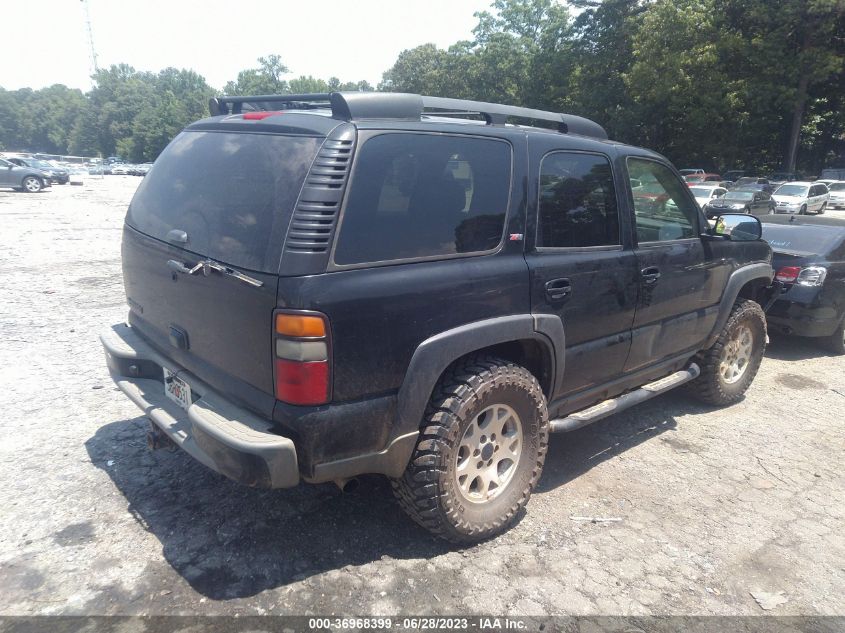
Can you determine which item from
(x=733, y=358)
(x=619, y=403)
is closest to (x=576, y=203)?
(x=619, y=403)

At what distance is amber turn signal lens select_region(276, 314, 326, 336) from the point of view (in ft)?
7.54

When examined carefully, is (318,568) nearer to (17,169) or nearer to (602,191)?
(602,191)

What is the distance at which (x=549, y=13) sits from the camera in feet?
167

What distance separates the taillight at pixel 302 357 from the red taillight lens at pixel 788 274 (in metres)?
5.74

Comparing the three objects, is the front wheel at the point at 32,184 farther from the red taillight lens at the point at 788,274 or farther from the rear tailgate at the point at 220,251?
the red taillight lens at the point at 788,274

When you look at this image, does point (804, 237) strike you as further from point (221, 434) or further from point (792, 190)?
point (792, 190)

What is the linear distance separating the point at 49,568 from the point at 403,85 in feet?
240

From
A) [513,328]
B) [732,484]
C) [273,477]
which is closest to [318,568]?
[273,477]

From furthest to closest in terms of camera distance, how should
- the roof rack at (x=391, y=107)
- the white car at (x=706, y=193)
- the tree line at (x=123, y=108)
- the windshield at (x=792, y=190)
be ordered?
the tree line at (x=123, y=108)
the windshield at (x=792, y=190)
the white car at (x=706, y=193)
the roof rack at (x=391, y=107)

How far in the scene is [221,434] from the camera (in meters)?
2.39

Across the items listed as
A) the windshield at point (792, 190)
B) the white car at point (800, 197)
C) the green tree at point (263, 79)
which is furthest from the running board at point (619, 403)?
the green tree at point (263, 79)

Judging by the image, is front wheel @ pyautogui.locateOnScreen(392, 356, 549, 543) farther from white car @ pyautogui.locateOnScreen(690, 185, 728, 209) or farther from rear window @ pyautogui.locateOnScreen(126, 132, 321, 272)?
white car @ pyautogui.locateOnScreen(690, 185, 728, 209)

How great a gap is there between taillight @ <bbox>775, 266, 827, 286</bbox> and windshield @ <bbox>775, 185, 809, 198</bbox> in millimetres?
22609

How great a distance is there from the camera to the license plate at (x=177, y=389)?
2908 millimetres
